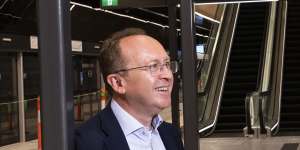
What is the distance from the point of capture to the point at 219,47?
11281 mm

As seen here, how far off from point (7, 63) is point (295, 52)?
6.34 m

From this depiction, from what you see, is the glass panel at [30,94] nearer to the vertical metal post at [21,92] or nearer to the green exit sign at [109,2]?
the vertical metal post at [21,92]

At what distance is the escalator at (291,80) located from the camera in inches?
398

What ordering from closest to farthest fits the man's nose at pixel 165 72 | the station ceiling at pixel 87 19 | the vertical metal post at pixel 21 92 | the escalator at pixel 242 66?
the man's nose at pixel 165 72, the escalator at pixel 242 66, the vertical metal post at pixel 21 92, the station ceiling at pixel 87 19

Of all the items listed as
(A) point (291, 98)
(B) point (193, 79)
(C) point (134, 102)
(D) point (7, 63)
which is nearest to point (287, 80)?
(A) point (291, 98)

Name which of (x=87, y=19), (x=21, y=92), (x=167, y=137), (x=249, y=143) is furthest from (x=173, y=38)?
(x=87, y=19)

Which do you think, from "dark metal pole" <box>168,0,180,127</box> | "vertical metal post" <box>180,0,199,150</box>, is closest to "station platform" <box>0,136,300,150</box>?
"dark metal pole" <box>168,0,180,127</box>

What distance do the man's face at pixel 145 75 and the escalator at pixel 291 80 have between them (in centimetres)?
853

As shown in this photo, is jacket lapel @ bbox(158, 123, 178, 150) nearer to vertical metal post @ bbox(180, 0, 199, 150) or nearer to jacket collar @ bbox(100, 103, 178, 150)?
jacket collar @ bbox(100, 103, 178, 150)

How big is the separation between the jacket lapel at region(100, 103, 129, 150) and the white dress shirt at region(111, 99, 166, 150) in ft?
0.08

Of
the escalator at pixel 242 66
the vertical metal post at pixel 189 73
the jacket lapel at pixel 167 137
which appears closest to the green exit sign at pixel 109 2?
the vertical metal post at pixel 189 73

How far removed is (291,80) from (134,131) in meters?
10.1

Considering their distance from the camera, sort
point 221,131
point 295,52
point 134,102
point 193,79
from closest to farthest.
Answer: point 134,102 → point 193,79 → point 221,131 → point 295,52

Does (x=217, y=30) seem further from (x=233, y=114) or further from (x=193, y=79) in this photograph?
(x=193, y=79)
